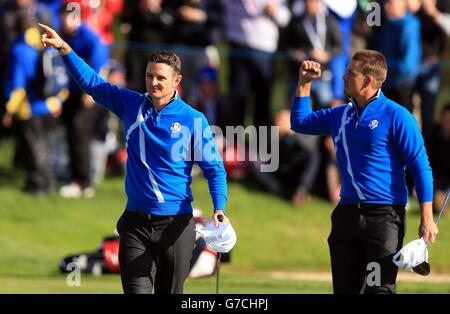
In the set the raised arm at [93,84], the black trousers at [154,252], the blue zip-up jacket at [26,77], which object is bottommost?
the black trousers at [154,252]

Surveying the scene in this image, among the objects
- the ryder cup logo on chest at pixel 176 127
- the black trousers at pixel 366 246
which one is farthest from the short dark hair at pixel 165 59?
the black trousers at pixel 366 246

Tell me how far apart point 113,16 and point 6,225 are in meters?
4.35

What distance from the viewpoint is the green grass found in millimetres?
15773

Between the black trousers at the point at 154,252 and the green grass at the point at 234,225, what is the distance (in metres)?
5.27

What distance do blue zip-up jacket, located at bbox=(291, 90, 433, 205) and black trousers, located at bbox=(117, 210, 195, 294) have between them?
3.99 feet

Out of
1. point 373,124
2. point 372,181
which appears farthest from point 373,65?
point 372,181

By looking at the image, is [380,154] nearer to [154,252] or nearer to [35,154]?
[154,252]

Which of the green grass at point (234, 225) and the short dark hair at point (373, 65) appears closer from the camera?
the short dark hair at point (373, 65)

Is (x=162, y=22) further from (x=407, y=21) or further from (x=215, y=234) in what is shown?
(x=215, y=234)

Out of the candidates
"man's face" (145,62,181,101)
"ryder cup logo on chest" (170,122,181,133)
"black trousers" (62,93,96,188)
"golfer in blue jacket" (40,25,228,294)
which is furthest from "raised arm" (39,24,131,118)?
"black trousers" (62,93,96,188)

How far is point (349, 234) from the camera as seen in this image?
28.6 feet

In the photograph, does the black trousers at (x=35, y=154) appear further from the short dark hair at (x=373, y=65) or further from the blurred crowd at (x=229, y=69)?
the short dark hair at (x=373, y=65)

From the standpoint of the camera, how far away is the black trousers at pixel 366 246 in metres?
8.59
